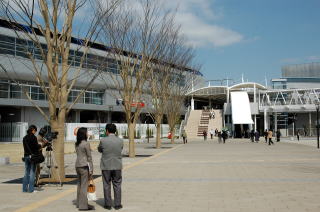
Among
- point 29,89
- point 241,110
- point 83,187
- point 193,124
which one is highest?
point 29,89

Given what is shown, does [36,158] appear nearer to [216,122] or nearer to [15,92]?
[15,92]

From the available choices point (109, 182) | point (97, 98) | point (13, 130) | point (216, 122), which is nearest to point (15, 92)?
point (13, 130)

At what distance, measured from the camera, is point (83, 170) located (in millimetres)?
7250

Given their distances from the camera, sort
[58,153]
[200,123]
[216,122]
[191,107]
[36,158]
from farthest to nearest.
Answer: [191,107]
[200,123]
[216,122]
[58,153]
[36,158]

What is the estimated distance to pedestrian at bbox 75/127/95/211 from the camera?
281 inches

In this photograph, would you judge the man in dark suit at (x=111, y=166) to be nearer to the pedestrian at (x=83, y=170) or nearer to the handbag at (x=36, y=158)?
the pedestrian at (x=83, y=170)

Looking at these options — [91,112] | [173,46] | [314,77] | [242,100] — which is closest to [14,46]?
[91,112]

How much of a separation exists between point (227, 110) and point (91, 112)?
20.0 m

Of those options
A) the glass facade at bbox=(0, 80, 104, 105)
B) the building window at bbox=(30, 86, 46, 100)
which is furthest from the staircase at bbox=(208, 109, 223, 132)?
the building window at bbox=(30, 86, 46, 100)

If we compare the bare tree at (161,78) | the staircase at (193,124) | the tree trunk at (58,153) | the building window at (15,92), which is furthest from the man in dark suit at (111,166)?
the staircase at (193,124)

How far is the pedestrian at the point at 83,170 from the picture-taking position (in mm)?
7133

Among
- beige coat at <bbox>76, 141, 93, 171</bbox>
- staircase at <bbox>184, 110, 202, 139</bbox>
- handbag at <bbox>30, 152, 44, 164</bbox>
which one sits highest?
→ staircase at <bbox>184, 110, 202, 139</bbox>

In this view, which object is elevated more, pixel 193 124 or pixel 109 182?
pixel 193 124

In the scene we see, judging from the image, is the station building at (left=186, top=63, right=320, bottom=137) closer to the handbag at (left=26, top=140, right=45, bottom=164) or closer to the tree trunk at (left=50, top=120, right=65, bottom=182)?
the tree trunk at (left=50, top=120, right=65, bottom=182)
